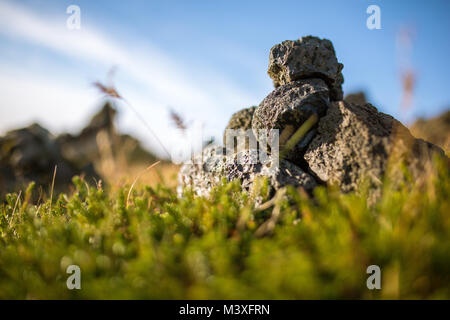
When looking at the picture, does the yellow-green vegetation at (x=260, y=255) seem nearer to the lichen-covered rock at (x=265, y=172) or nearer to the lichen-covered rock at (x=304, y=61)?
the lichen-covered rock at (x=265, y=172)

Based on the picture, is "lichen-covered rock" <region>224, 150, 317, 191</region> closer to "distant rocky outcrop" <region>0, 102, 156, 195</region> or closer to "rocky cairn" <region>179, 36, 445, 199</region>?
"rocky cairn" <region>179, 36, 445, 199</region>

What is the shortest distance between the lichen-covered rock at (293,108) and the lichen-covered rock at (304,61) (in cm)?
16

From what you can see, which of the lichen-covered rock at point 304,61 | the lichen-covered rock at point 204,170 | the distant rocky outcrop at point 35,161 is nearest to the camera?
the lichen-covered rock at point 304,61

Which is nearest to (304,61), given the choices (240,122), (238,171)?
(240,122)

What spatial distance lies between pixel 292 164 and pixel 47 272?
2.77 m

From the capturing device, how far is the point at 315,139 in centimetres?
317

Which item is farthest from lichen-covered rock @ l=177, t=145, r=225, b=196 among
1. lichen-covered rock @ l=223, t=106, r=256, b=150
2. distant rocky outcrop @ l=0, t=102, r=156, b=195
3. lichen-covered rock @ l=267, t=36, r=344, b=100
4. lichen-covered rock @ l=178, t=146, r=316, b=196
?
distant rocky outcrop @ l=0, t=102, r=156, b=195

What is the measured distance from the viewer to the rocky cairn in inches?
102

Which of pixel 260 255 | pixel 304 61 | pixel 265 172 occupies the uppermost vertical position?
pixel 304 61

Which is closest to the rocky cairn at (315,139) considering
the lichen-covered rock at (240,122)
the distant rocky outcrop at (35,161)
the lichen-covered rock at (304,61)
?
the lichen-covered rock at (304,61)

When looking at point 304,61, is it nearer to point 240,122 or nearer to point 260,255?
point 240,122

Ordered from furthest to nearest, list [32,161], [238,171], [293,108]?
[32,161], [238,171], [293,108]

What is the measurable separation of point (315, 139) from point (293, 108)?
51 cm

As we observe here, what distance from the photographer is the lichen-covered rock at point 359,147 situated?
2506mm
